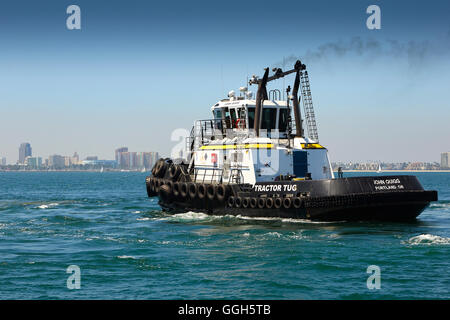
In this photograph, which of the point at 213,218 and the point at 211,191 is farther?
the point at 211,191

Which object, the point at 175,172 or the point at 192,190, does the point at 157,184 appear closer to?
the point at 175,172

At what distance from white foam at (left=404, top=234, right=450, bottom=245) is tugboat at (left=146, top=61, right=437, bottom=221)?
2553mm

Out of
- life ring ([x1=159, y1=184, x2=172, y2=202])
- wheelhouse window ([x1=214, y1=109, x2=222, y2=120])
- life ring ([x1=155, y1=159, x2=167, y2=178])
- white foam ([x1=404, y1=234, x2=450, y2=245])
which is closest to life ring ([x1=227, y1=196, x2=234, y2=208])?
life ring ([x1=159, y1=184, x2=172, y2=202])

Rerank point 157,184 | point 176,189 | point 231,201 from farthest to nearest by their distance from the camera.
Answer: point 157,184 → point 176,189 → point 231,201

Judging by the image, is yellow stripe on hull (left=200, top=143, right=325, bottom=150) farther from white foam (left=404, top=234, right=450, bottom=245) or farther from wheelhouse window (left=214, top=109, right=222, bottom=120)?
white foam (left=404, top=234, right=450, bottom=245)

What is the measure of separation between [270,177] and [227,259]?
8.65 metres

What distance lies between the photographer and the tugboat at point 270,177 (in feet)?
64.9

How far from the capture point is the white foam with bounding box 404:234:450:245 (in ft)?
54.4

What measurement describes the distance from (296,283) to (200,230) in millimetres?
8692

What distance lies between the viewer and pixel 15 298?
11.4m

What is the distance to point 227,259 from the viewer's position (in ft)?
48.9

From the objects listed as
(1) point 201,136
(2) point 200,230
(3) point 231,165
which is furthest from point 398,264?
(1) point 201,136

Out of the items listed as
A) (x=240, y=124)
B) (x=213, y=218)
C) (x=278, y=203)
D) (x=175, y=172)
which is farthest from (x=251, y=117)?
(x=278, y=203)
